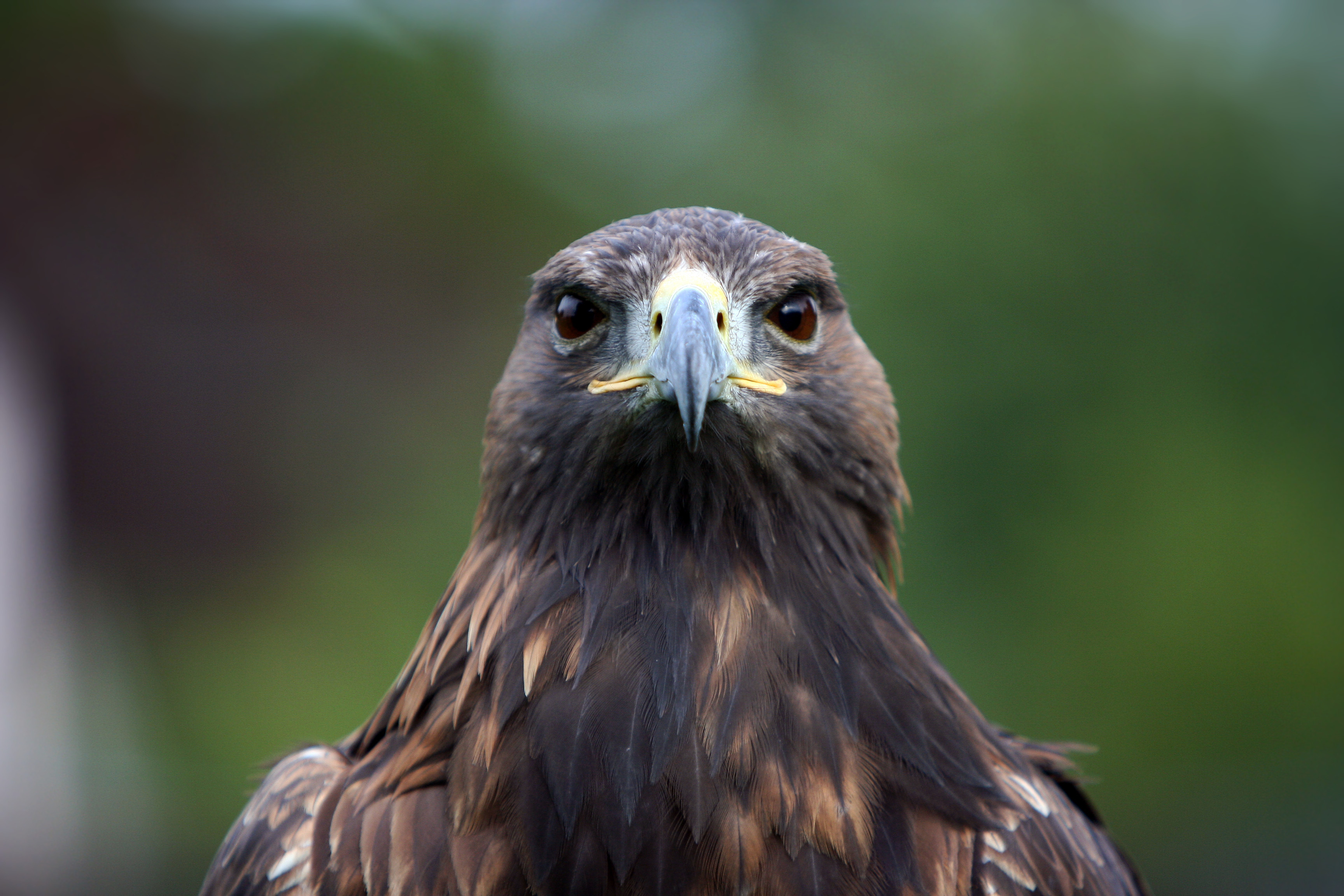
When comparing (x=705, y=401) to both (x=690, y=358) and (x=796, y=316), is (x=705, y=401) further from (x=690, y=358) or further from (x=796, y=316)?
(x=796, y=316)

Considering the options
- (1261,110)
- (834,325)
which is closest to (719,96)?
(1261,110)

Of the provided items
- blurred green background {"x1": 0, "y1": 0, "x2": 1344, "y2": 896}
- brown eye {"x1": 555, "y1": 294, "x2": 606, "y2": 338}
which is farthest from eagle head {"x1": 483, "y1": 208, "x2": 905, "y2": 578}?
blurred green background {"x1": 0, "y1": 0, "x2": 1344, "y2": 896}

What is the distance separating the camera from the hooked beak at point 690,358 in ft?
5.74

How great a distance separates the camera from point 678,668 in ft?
6.00

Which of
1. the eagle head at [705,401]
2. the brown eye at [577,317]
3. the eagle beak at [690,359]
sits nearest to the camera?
the eagle beak at [690,359]

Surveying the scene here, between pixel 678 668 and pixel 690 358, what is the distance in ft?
1.82

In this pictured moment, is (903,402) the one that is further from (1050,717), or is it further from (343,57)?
(343,57)

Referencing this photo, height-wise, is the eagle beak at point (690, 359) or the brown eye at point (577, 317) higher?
the brown eye at point (577, 317)

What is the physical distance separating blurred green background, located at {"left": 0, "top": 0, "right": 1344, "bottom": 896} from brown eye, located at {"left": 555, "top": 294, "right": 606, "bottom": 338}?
434 centimetres

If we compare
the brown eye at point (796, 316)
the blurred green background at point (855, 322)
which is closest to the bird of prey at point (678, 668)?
the brown eye at point (796, 316)

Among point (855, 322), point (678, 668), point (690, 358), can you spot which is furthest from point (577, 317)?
point (855, 322)

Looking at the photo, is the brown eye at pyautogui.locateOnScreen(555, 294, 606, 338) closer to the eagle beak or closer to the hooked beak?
the hooked beak

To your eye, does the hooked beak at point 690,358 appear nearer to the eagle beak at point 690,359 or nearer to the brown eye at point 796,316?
the eagle beak at point 690,359

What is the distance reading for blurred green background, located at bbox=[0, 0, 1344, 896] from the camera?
258 inches
